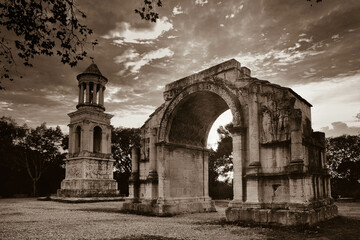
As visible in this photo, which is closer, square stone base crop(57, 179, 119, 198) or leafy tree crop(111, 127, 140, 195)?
square stone base crop(57, 179, 119, 198)

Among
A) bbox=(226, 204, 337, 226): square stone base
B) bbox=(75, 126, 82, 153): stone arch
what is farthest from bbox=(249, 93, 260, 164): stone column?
bbox=(75, 126, 82, 153): stone arch

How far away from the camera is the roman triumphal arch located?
416 inches

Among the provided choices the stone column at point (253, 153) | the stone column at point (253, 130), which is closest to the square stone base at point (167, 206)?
the stone column at point (253, 153)

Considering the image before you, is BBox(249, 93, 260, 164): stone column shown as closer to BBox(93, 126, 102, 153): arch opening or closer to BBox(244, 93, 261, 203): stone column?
BBox(244, 93, 261, 203): stone column

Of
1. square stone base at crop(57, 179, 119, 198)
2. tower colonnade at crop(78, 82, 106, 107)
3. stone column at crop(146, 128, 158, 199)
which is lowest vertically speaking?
square stone base at crop(57, 179, 119, 198)

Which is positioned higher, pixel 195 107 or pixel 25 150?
pixel 195 107

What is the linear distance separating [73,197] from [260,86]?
20817 millimetres

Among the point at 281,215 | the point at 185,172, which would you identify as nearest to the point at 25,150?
the point at 185,172

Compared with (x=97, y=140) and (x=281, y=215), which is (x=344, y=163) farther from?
(x=281, y=215)

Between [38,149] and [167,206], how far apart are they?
28.4 metres

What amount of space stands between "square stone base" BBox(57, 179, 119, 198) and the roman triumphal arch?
1244 centimetres

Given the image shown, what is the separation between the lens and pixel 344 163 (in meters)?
32.8

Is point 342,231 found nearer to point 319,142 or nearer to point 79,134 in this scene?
point 319,142

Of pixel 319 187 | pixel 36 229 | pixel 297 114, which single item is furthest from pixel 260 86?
pixel 36 229
